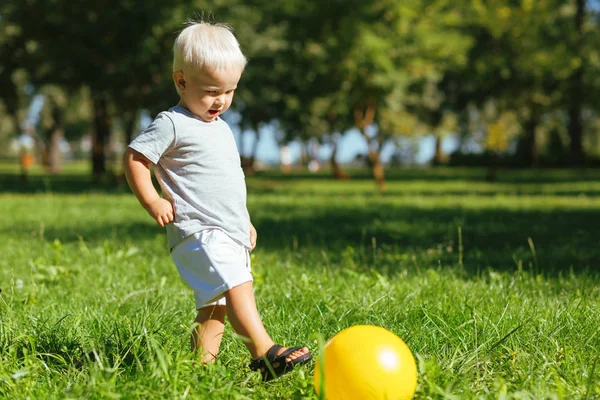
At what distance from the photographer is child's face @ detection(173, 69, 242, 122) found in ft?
9.66

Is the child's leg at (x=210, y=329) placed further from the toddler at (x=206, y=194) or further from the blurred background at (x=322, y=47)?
the blurred background at (x=322, y=47)

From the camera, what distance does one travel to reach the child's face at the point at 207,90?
2943 mm

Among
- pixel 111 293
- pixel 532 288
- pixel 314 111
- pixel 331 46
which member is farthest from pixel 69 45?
pixel 314 111

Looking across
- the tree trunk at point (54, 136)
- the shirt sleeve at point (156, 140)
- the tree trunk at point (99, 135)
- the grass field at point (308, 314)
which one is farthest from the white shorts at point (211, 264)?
the tree trunk at point (54, 136)

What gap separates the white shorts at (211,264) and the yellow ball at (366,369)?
0.55 meters

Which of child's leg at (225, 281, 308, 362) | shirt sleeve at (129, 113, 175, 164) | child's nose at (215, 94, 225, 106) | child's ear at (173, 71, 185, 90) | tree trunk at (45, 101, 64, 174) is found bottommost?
child's leg at (225, 281, 308, 362)

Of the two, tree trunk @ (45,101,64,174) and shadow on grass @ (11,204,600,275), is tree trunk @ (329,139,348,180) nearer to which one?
shadow on grass @ (11,204,600,275)

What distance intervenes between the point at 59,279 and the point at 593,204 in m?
11.5

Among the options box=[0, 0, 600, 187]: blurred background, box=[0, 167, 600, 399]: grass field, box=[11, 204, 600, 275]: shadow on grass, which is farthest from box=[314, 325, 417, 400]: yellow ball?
box=[0, 0, 600, 187]: blurred background

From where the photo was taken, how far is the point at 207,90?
2.98 metres

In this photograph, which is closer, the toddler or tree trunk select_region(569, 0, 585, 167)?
the toddler

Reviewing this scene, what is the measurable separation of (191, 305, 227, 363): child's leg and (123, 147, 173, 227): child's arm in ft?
1.62

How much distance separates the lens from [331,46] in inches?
722

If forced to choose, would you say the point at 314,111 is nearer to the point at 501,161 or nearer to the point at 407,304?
the point at 501,161
